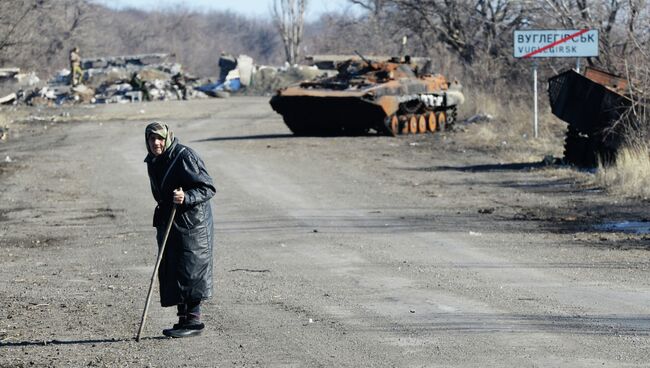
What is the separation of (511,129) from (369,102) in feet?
13.1

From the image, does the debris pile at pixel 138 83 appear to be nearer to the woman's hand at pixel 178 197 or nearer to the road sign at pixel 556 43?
the road sign at pixel 556 43

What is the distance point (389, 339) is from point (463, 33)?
3665 centimetres

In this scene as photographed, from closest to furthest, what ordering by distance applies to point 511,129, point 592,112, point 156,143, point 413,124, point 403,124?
1. point 156,143
2. point 592,112
3. point 511,129
4. point 403,124
5. point 413,124

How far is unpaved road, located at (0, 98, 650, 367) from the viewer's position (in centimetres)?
792

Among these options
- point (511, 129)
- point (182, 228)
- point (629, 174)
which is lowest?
point (511, 129)

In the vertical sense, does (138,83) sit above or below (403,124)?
above

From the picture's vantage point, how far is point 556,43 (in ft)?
87.3

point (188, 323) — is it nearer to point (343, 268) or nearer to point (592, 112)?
point (343, 268)

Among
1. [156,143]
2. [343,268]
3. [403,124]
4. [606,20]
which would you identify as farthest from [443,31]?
[156,143]

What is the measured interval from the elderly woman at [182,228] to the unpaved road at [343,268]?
0.92 ft

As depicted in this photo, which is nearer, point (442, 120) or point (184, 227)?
point (184, 227)

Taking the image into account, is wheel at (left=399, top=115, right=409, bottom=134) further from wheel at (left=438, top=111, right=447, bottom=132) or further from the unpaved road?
the unpaved road

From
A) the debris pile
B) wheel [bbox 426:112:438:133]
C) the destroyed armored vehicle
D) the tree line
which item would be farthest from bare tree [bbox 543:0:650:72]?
the debris pile

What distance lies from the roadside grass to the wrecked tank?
4.15 feet
